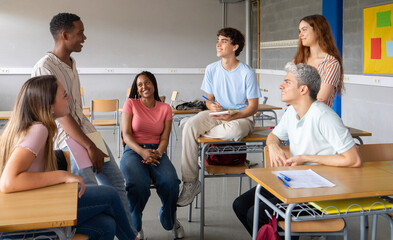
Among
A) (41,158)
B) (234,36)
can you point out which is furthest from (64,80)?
(234,36)

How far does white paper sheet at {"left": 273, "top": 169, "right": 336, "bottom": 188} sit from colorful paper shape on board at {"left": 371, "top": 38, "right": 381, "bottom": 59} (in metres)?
3.31

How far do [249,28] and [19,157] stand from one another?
311 inches

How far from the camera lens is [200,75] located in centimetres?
909

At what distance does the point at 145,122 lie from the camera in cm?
286

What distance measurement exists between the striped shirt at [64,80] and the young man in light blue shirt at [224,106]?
30.3 inches

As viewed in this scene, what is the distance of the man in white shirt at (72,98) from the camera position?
221cm

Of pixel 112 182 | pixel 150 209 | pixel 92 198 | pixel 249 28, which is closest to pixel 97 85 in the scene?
pixel 249 28

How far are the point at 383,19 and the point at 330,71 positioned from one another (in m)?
2.23

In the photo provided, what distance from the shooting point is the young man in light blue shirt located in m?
2.83

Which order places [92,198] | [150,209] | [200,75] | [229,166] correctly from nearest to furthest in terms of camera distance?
[92,198]
[229,166]
[150,209]
[200,75]

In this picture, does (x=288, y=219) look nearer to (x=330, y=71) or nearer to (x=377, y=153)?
(x=377, y=153)

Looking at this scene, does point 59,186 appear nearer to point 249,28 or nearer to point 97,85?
point 97,85

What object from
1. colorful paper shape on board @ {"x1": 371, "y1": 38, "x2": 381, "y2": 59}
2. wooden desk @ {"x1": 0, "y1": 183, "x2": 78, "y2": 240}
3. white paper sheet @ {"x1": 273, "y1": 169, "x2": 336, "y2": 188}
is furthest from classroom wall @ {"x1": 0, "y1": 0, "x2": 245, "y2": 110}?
white paper sheet @ {"x1": 273, "y1": 169, "x2": 336, "y2": 188}

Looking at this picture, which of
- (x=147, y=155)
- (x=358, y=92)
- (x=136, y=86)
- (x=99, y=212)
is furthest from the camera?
(x=358, y=92)
